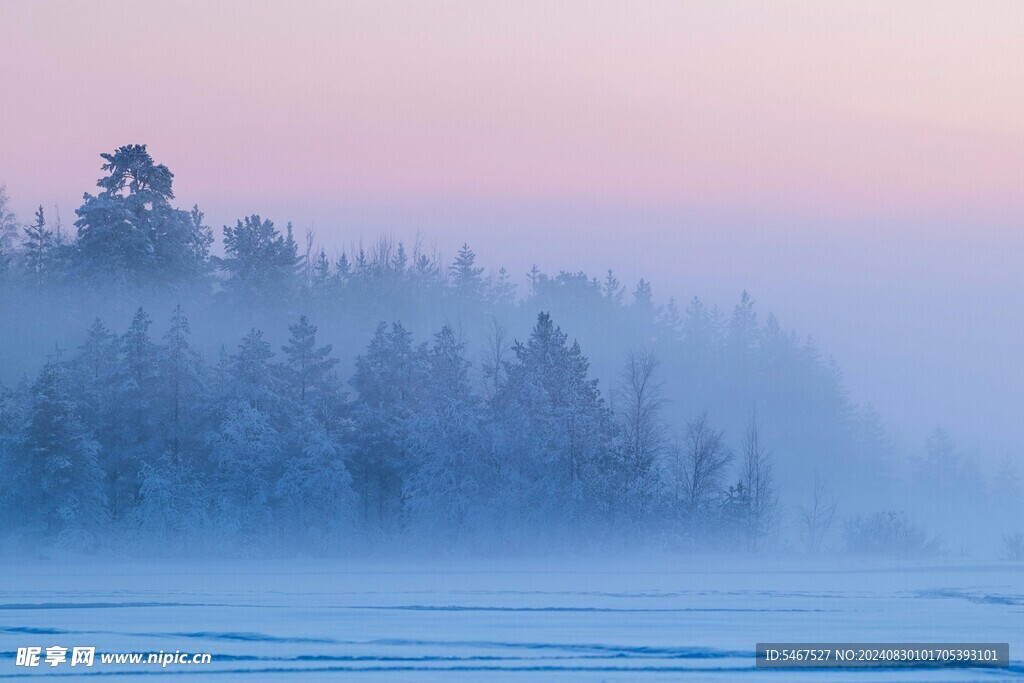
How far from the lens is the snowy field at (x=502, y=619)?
57.4ft

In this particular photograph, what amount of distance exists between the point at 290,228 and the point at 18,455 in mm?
79696

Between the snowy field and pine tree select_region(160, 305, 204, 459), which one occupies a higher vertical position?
pine tree select_region(160, 305, 204, 459)

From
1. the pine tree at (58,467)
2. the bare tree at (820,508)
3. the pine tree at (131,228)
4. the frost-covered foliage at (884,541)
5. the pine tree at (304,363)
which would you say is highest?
the pine tree at (131,228)

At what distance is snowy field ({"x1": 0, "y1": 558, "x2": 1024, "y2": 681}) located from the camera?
17.5 metres

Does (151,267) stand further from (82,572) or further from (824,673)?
(824,673)

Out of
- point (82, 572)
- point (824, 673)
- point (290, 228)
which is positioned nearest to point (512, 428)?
point (82, 572)

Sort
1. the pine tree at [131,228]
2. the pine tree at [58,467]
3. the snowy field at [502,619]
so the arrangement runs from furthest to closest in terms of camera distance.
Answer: the pine tree at [131,228] → the pine tree at [58,467] → the snowy field at [502,619]

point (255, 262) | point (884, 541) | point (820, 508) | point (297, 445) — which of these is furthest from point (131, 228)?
point (820, 508)

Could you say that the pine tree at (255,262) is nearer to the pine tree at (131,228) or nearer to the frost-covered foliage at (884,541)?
the pine tree at (131,228)

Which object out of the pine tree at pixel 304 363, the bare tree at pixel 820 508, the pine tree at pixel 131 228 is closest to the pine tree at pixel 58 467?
the pine tree at pixel 304 363

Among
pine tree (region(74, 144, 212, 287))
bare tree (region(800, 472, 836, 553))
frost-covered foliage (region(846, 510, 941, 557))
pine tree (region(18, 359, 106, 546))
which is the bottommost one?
bare tree (region(800, 472, 836, 553))

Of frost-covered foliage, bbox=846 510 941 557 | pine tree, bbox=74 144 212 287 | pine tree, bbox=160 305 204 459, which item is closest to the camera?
pine tree, bbox=160 305 204 459

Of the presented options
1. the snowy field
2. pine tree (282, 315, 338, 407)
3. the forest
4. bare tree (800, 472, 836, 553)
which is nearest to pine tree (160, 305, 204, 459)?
the forest

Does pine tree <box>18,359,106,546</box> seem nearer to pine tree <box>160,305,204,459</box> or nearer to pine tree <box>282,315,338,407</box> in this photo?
pine tree <box>160,305,204,459</box>
